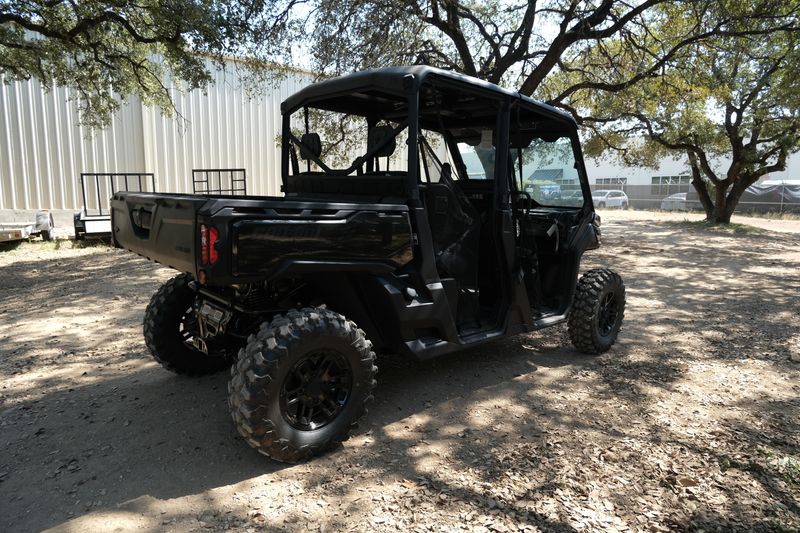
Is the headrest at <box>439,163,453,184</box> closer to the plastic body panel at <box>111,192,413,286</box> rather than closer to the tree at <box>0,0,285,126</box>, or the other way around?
the plastic body panel at <box>111,192,413,286</box>

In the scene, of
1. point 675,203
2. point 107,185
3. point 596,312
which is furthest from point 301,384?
point 675,203

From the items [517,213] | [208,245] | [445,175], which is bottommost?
[208,245]

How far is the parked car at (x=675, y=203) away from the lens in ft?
102

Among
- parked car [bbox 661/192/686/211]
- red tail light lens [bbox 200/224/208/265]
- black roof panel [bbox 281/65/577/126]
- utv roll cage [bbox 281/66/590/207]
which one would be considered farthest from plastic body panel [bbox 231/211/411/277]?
parked car [bbox 661/192/686/211]

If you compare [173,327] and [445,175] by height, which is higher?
[445,175]

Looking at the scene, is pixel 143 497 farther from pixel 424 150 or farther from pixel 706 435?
pixel 706 435

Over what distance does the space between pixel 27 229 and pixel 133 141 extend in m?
4.57

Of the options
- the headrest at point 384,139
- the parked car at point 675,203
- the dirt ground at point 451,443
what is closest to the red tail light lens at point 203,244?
the dirt ground at point 451,443

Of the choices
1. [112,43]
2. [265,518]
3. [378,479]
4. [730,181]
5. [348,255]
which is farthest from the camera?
[730,181]

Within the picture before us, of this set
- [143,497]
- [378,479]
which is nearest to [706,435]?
[378,479]

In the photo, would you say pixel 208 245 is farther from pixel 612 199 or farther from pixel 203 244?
pixel 612 199

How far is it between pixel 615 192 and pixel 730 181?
17.0 meters

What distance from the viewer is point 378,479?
2857mm

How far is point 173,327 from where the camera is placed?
13.0ft
